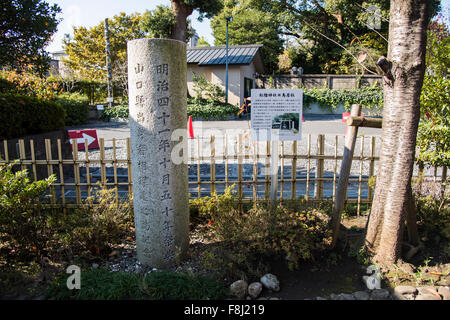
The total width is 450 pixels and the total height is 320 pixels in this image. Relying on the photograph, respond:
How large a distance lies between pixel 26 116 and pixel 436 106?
6771 mm

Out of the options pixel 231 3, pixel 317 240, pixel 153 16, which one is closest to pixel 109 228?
pixel 317 240

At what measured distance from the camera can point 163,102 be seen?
3137 mm

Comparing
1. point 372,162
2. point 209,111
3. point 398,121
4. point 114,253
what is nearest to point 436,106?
point 372,162

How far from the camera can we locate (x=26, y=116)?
605 cm

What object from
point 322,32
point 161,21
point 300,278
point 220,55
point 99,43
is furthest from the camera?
point 99,43

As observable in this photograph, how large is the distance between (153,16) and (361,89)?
1467 cm

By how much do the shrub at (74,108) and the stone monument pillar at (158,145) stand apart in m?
15.0

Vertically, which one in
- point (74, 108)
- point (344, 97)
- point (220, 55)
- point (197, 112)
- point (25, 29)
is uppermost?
point (220, 55)

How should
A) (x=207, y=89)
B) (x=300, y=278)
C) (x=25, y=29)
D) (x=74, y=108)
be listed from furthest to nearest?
1. (x=207, y=89)
2. (x=74, y=108)
3. (x=25, y=29)
4. (x=300, y=278)

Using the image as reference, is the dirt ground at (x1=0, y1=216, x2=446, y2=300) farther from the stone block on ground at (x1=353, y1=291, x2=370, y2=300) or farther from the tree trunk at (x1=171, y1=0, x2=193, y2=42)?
the tree trunk at (x1=171, y1=0, x2=193, y2=42)

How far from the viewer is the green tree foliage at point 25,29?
8041 millimetres

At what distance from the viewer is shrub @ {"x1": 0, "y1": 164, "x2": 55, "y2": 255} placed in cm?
337

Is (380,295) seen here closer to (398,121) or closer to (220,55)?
(398,121)
